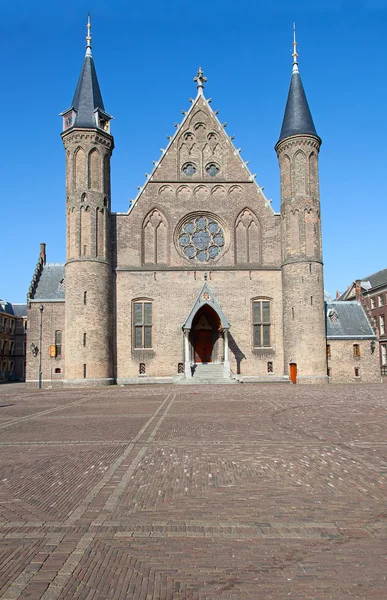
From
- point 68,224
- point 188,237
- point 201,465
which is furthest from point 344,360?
point 201,465

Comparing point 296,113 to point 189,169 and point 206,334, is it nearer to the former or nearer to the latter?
point 189,169

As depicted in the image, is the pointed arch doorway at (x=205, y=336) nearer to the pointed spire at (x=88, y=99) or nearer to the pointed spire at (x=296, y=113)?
the pointed spire at (x=296, y=113)

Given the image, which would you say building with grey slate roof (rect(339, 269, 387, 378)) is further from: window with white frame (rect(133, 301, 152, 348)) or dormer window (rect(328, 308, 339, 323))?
window with white frame (rect(133, 301, 152, 348))

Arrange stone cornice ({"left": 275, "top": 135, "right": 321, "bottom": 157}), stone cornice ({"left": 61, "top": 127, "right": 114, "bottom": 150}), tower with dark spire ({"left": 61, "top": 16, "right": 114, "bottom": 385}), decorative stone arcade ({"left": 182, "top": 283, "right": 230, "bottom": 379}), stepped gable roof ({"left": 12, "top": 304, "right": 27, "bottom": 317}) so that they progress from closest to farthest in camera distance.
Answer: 1. tower with dark spire ({"left": 61, "top": 16, "right": 114, "bottom": 385})
2. decorative stone arcade ({"left": 182, "top": 283, "right": 230, "bottom": 379})
3. stone cornice ({"left": 61, "top": 127, "right": 114, "bottom": 150})
4. stone cornice ({"left": 275, "top": 135, "right": 321, "bottom": 157})
5. stepped gable roof ({"left": 12, "top": 304, "right": 27, "bottom": 317})

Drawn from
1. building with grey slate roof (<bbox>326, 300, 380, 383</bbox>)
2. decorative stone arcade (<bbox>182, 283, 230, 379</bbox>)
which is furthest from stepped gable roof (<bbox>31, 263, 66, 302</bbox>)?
building with grey slate roof (<bbox>326, 300, 380, 383</bbox>)

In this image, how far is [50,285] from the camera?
38.5 metres

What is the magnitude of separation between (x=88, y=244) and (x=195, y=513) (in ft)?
98.6

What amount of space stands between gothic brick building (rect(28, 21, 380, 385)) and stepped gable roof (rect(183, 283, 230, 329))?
0.24 ft

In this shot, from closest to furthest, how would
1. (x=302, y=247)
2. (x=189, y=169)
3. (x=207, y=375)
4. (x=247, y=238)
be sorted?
1. (x=207, y=375)
2. (x=302, y=247)
3. (x=247, y=238)
4. (x=189, y=169)

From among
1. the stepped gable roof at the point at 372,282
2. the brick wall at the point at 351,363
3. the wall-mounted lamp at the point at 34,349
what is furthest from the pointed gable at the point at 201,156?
the stepped gable roof at the point at 372,282

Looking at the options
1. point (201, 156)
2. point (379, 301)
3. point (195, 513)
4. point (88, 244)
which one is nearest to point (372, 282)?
point (379, 301)

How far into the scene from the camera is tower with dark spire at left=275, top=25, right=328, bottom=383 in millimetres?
34281

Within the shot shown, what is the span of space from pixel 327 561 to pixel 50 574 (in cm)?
252

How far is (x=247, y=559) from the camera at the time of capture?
4.86 meters
